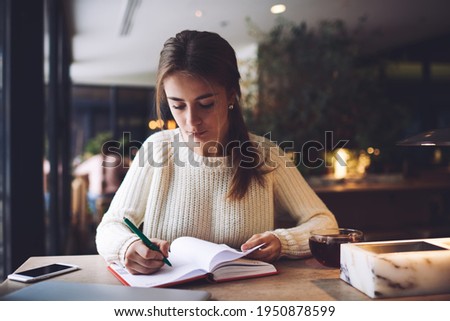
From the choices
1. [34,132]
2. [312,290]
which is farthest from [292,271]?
[34,132]

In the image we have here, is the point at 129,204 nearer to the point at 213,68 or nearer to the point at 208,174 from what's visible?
the point at 208,174

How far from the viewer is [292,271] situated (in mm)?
959

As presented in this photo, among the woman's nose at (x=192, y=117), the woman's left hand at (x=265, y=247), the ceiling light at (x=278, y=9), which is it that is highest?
the ceiling light at (x=278, y=9)

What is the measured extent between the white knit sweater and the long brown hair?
0.09ft

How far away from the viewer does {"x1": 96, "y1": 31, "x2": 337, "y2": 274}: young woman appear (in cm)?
113

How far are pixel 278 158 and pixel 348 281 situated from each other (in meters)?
0.51

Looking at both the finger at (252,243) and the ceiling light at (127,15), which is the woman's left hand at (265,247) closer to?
the finger at (252,243)

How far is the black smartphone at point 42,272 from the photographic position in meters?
0.88

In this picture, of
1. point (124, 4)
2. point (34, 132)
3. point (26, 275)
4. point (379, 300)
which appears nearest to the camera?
point (379, 300)

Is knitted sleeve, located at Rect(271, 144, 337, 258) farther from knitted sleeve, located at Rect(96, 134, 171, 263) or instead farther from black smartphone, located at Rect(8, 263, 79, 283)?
black smartphone, located at Rect(8, 263, 79, 283)

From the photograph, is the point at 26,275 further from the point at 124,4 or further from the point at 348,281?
the point at 124,4

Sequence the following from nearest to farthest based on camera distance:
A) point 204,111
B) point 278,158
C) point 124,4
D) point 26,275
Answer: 1. point 26,275
2. point 204,111
3. point 278,158
4. point 124,4

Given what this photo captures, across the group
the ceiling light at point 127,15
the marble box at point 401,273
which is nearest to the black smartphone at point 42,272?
the marble box at point 401,273

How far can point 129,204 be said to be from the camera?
3.81 ft
